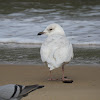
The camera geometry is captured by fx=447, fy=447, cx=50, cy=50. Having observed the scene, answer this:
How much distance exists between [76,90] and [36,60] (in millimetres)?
2893

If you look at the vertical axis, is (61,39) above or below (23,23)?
above

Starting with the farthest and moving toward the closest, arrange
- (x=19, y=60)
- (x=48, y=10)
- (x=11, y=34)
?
1. (x=48, y=10)
2. (x=11, y=34)
3. (x=19, y=60)

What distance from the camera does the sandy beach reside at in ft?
20.1

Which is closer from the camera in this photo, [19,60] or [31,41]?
[19,60]

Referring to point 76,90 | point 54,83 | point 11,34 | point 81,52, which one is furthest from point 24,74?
point 11,34

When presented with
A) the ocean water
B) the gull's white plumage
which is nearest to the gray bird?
the gull's white plumage

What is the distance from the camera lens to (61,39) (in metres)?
7.49

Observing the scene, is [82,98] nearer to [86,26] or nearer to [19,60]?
[19,60]

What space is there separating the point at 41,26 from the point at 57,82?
6401 millimetres

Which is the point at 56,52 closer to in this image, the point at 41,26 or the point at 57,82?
the point at 57,82

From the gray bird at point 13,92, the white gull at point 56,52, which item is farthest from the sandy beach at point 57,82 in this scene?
the gray bird at point 13,92

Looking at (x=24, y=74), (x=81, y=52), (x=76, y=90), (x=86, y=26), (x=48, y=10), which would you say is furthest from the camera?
(x=48, y=10)

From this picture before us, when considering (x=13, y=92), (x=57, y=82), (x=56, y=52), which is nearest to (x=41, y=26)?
(x=57, y=82)

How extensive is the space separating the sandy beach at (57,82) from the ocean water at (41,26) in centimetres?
68
